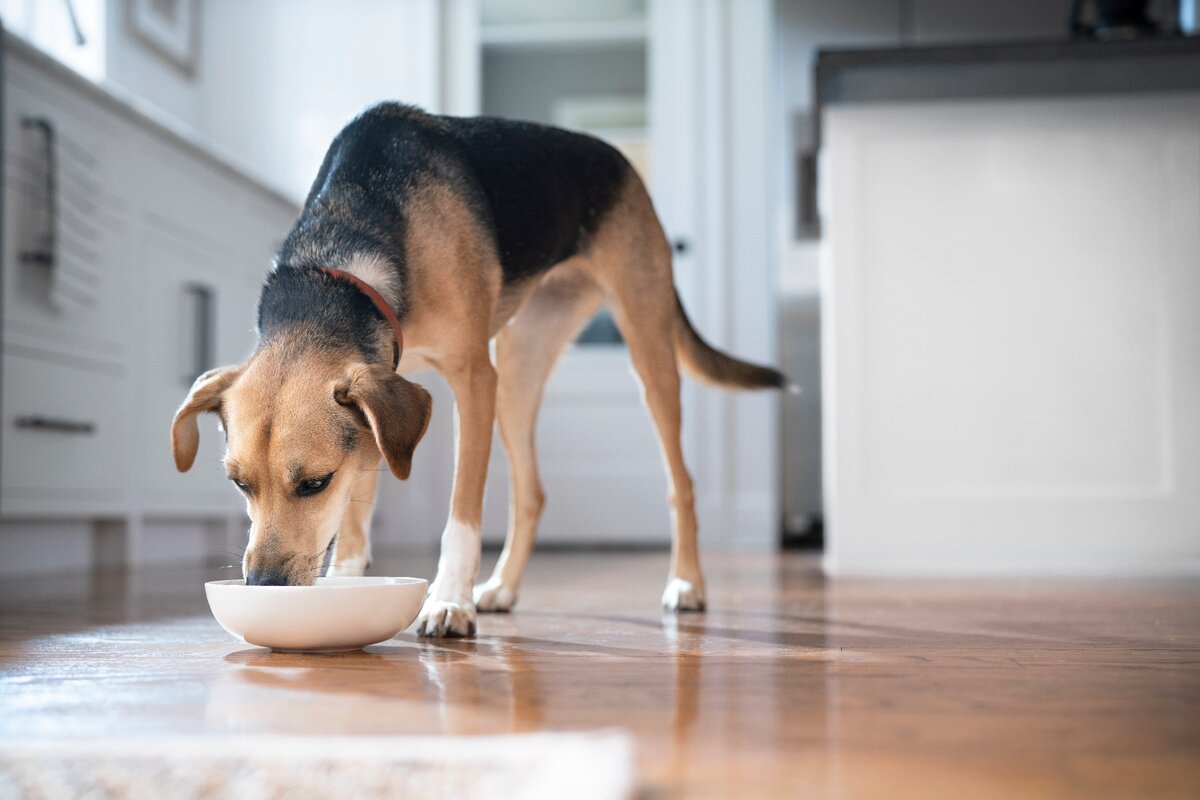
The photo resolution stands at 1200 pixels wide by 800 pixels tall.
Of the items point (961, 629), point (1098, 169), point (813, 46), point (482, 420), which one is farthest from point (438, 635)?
point (813, 46)

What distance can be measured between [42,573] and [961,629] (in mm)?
2739

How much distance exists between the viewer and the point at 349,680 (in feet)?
4.57

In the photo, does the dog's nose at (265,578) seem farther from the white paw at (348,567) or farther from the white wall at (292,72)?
the white wall at (292,72)

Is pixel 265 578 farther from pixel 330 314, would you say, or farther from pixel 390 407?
pixel 330 314

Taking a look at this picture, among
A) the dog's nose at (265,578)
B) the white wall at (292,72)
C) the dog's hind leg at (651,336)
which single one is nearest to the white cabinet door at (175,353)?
the white wall at (292,72)

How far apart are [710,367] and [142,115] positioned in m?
2.24

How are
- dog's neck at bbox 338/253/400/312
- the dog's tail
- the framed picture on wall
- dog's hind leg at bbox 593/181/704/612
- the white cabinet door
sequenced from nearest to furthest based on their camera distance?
Answer: dog's neck at bbox 338/253/400/312 < dog's hind leg at bbox 593/181/704/612 < the dog's tail < the white cabinet door < the framed picture on wall

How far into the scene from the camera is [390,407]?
67.2 inches

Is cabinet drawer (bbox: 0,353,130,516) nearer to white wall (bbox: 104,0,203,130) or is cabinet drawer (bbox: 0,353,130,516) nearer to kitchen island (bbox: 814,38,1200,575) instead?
white wall (bbox: 104,0,203,130)

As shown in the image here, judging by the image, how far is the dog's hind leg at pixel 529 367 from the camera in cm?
257

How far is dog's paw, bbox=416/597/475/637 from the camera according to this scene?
1.86 meters

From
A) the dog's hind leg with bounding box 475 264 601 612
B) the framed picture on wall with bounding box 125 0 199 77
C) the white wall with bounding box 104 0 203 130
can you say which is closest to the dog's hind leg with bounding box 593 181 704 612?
the dog's hind leg with bounding box 475 264 601 612

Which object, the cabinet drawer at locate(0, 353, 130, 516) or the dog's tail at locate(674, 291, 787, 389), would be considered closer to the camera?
the dog's tail at locate(674, 291, 787, 389)

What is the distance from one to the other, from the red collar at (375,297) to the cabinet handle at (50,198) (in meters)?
1.79
